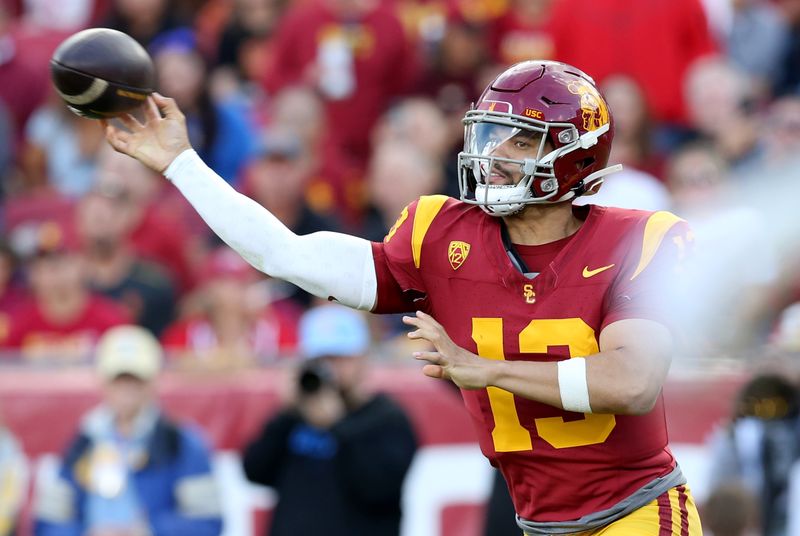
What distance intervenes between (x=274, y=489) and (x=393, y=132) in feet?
11.0

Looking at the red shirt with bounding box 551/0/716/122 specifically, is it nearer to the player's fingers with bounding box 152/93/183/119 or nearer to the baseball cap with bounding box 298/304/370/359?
the baseball cap with bounding box 298/304/370/359

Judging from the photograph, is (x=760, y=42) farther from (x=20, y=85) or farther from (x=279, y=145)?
(x=20, y=85)

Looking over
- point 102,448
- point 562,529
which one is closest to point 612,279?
point 562,529

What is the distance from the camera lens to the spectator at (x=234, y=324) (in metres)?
7.71

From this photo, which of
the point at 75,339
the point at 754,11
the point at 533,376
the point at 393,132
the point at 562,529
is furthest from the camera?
the point at 754,11

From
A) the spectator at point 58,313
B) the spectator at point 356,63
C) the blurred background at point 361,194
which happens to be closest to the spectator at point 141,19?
the blurred background at point 361,194

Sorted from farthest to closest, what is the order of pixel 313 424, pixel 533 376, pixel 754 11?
pixel 754 11
pixel 313 424
pixel 533 376

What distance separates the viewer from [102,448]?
665cm

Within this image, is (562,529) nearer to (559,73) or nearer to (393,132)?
(559,73)

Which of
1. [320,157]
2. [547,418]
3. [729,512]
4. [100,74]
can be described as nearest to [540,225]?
[547,418]

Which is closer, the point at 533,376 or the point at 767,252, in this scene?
the point at 533,376

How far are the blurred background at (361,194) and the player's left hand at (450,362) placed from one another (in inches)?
53.3

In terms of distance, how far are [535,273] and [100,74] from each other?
51.0 inches

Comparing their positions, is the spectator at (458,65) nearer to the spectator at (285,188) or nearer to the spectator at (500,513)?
the spectator at (285,188)
